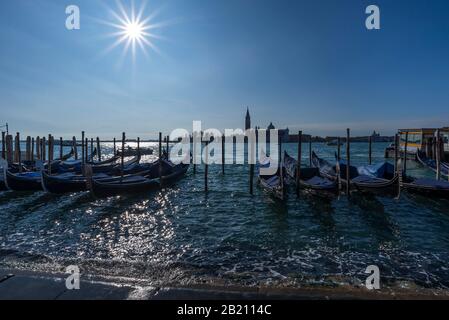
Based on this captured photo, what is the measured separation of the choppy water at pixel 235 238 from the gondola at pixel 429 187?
1.09ft

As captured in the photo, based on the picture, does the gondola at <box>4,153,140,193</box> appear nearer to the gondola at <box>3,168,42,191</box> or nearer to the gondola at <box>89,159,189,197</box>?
the gondola at <box>3,168,42,191</box>

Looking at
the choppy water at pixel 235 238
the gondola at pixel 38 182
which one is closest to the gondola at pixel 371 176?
the choppy water at pixel 235 238

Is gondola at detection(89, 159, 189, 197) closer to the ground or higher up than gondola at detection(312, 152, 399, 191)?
closer to the ground

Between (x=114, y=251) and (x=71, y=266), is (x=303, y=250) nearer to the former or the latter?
(x=114, y=251)

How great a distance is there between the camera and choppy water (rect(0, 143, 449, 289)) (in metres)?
5.86

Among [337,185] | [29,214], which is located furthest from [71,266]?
[337,185]

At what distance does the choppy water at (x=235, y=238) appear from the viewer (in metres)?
5.86

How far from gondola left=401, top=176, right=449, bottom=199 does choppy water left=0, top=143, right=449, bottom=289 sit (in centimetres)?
33

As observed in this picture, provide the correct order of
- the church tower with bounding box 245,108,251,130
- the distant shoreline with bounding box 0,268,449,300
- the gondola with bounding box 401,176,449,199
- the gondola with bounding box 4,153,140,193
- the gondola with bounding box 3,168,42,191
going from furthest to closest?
the church tower with bounding box 245,108,251,130 → the gondola with bounding box 3,168,42,191 → the gondola with bounding box 4,153,140,193 → the gondola with bounding box 401,176,449,199 → the distant shoreline with bounding box 0,268,449,300

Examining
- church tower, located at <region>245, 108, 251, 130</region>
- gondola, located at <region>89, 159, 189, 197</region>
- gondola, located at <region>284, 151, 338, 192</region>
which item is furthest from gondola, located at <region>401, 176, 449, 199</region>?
church tower, located at <region>245, 108, 251, 130</region>

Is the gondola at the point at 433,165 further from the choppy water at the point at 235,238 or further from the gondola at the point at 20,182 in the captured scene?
the gondola at the point at 20,182

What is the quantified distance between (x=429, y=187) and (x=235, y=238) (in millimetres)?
9815

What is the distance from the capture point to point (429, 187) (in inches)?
485

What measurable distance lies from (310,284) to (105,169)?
16.7 meters
